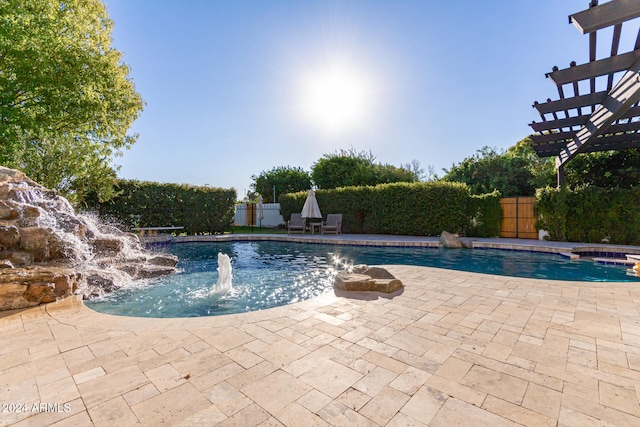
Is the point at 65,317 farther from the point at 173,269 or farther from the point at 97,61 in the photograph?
the point at 97,61

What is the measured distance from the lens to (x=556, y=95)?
654 cm

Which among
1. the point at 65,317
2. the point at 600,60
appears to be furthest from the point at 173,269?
the point at 600,60

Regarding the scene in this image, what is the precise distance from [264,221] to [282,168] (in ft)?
34.9

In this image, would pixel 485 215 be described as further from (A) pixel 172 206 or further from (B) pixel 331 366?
(A) pixel 172 206

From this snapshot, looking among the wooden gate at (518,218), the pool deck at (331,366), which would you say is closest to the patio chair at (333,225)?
the wooden gate at (518,218)

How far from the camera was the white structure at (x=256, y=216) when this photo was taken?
19.9 m

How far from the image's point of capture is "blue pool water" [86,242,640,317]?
13.9 feet

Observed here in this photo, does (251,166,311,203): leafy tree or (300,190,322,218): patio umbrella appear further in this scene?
(251,166,311,203): leafy tree

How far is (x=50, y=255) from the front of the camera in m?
4.68

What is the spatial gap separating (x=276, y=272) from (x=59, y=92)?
9.84m

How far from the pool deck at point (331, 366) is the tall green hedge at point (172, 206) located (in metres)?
10.3

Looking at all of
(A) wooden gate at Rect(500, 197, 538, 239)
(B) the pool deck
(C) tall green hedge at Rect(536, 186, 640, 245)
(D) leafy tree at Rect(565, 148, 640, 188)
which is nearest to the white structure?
(A) wooden gate at Rect(500, 197, 538, 239)

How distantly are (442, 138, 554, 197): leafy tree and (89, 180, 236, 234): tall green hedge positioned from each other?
15.8 metres

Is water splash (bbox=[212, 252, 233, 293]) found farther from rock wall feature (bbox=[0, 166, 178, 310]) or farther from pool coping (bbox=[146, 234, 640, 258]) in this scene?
pool coping (bbox=[146, 234, 640, 258])
